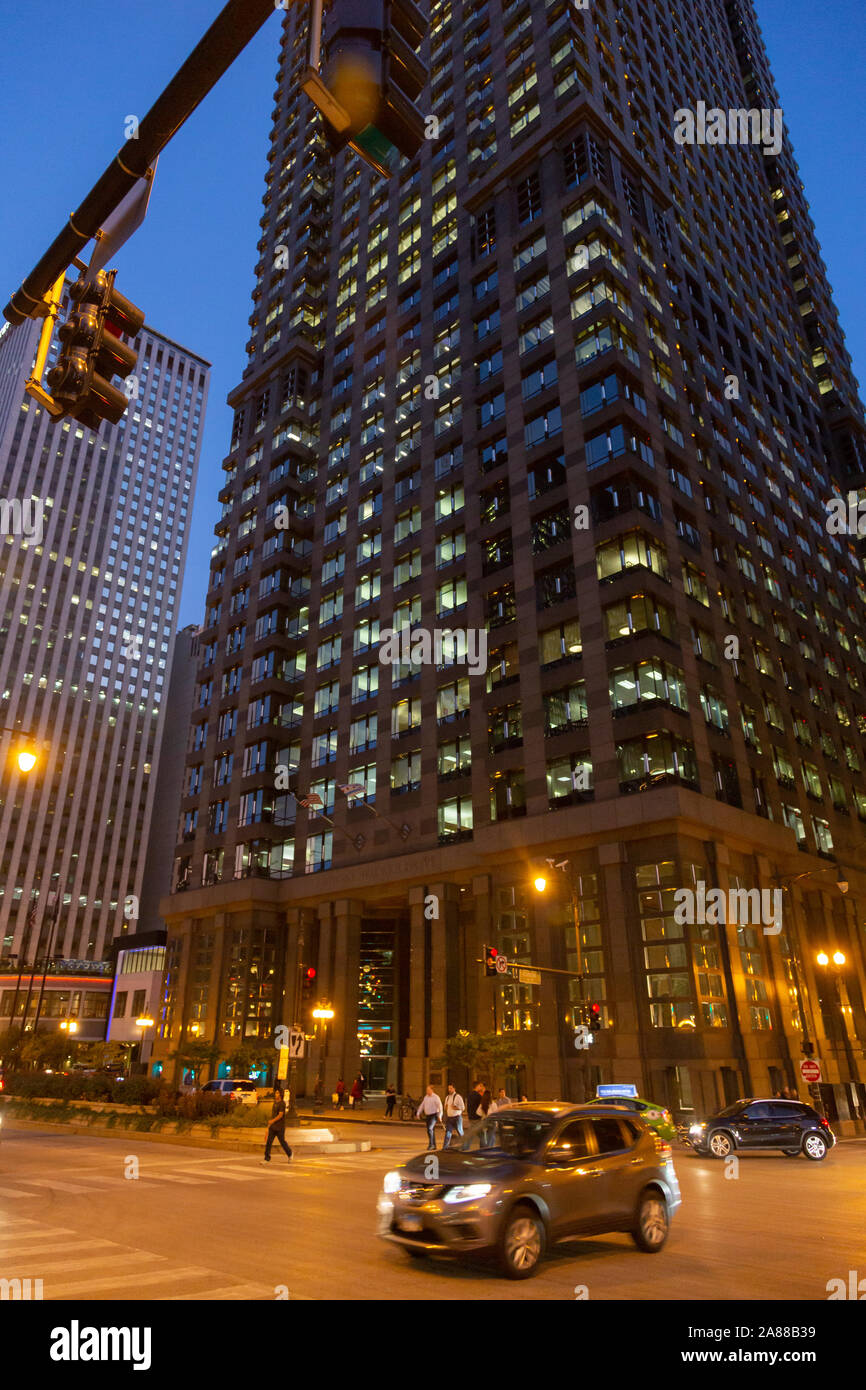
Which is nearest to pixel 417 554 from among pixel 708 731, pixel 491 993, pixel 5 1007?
pixel 708 731

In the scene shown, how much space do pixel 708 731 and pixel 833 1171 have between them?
1020 inches

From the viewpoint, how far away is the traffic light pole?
4.49m

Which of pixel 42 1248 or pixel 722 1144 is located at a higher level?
pixel 42 1248

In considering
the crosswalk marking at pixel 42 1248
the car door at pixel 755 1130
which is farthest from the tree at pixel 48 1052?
the crosswalk marking at pixel 42 1248

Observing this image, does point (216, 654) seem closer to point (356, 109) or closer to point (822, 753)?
point (822, 753)

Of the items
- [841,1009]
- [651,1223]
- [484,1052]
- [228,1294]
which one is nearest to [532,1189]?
[651,1223]

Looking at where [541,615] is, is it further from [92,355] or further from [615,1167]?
[92,355]

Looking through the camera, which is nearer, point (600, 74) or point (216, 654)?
point (600, 74)

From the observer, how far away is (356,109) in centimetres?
416

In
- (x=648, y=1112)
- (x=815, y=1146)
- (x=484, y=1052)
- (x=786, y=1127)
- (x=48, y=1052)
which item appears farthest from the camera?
(x=48, y=1052)

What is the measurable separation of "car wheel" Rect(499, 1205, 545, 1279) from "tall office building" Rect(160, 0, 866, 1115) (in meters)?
26.4

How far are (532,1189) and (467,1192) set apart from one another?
761 mm

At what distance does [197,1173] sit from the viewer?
19.0 meters

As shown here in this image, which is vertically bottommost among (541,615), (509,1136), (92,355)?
(509,1136)
